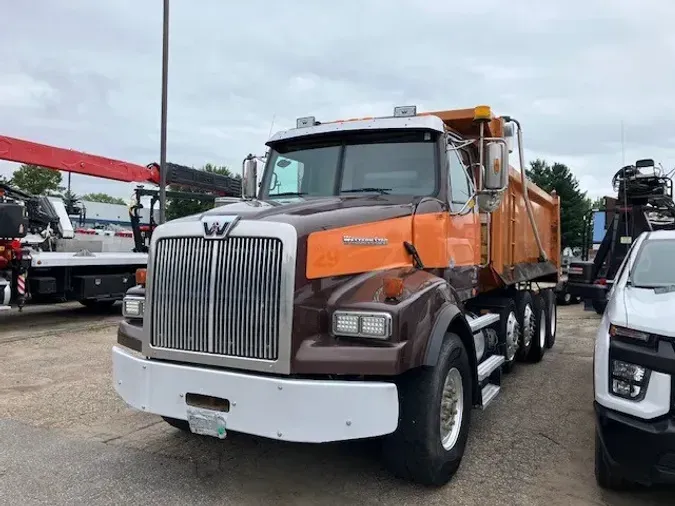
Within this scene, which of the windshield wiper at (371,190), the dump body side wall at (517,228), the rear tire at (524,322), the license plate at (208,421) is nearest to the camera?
the license plate at (208,421)

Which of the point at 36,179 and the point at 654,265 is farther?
the point at 36,179

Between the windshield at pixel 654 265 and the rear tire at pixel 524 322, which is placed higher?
the windshield at pixel 654 265

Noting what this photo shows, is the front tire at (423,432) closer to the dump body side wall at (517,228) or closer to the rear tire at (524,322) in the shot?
the dump body side wall at (517,228)

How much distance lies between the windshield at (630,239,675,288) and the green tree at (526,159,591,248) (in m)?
35.9

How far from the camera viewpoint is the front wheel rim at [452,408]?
4094 mm

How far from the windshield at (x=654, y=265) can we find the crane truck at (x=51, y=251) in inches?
369

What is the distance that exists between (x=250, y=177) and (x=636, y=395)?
397cm

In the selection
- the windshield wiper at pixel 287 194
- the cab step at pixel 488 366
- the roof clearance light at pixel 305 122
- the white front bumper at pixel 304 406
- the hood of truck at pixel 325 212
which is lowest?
the cab step at pixel 488 366

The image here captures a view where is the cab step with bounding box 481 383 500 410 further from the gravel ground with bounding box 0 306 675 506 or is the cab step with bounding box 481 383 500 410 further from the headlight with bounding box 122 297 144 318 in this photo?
the headlight with bounding box 122 297 144 318

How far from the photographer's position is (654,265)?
4754mm

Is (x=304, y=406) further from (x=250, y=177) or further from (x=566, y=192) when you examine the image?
(x=566, y=192)

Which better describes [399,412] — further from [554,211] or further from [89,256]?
[89,256]

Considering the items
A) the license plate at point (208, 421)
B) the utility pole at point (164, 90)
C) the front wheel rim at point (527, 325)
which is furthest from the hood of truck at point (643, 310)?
the utility pole at point (164, 90)

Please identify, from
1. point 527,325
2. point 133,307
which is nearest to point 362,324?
point 133,307
